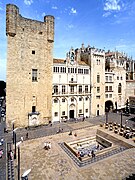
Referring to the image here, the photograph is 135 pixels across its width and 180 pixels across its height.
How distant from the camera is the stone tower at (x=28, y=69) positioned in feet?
110

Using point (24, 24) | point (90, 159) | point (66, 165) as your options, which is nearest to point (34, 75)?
point (24, 24)

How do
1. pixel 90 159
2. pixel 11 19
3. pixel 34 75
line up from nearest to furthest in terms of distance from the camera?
pixel 90 159, pixel 11 19, pixel 34 75

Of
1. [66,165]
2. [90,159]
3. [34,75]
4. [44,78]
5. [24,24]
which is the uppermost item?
[24,24]

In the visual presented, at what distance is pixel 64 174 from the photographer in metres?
17.5

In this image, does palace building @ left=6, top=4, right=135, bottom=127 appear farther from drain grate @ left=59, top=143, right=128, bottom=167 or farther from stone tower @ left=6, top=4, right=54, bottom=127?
drain grate @ left=59, top=143, right=128, bottom=167

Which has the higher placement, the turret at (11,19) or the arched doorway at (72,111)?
the turret at (11,19)

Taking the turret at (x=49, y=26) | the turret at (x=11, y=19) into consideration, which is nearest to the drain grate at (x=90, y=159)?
the turret at (x=11, y=19)

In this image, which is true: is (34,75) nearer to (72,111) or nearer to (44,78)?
(44,78)

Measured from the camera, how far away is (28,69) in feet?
116

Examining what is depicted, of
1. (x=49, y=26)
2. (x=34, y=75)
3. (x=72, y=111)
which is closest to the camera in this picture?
(x=34, y=75)

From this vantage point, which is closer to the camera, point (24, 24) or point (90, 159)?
point (90, 159)

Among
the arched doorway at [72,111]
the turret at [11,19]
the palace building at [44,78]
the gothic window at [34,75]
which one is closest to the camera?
the turret at [11,19]

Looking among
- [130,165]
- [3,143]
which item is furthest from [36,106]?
[130,165]

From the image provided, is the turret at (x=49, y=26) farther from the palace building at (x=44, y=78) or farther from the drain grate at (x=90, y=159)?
the drain grate at (x=90, y=159)
